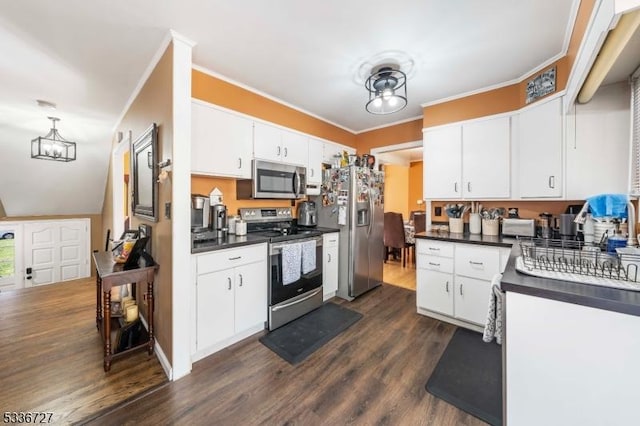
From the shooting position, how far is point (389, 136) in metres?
3.89

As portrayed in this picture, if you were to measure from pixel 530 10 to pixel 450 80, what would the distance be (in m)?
0.91

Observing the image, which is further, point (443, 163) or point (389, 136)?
point (389, 136)

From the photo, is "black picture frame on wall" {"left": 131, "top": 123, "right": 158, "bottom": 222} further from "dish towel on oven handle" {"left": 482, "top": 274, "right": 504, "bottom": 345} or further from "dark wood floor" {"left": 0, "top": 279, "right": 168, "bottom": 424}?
"dish towel on oven handle" {"left": 482, "top": 274, "right": 504, "bottom": 345}

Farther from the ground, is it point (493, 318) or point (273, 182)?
point (273, 182)

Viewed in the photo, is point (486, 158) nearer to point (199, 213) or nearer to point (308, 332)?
point (308, 332)

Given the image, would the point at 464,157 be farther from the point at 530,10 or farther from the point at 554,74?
the point at 530,10

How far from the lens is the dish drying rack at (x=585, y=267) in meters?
0.96

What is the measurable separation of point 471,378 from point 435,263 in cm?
111

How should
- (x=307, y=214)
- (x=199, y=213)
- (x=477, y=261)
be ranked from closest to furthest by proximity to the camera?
(x=199, y=213) < (x=477, y=261) < (x=307, y=214)

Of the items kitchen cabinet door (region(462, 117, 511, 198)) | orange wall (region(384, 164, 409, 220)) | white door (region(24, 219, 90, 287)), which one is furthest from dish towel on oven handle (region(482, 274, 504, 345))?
white door (region(24, 219, 90, 287))

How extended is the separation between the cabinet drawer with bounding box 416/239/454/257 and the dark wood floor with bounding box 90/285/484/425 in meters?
0.80

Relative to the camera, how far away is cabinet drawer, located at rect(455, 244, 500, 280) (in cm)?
228

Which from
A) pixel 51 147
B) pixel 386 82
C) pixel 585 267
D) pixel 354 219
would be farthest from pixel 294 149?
pixel 51 147

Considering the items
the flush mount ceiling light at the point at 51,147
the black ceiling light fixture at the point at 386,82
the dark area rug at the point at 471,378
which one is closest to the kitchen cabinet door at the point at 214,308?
the dark area rug at the point at 471,378
